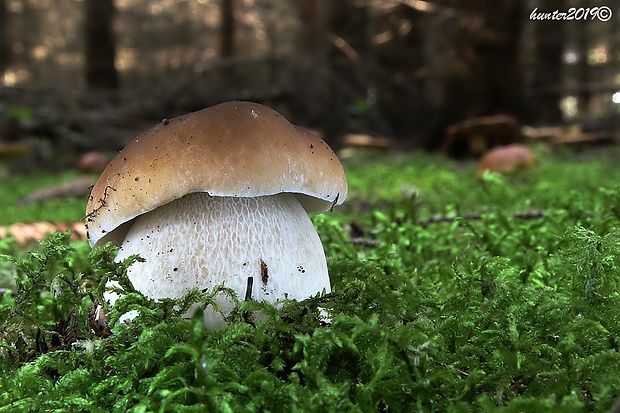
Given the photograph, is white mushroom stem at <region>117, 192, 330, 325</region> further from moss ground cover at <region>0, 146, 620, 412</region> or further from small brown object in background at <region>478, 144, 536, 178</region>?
small brown object in background at <region>478, 144, 536, 178</region>

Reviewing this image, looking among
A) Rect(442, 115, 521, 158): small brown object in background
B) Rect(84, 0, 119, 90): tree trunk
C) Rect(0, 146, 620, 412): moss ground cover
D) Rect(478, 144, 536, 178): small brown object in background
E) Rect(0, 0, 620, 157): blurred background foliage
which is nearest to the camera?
Rect(0, 146, 620, 412): moss ground cover

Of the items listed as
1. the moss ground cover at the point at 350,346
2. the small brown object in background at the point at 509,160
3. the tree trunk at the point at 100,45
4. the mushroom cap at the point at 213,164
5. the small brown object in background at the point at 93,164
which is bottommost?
the small brown object in background at the point at 93,164

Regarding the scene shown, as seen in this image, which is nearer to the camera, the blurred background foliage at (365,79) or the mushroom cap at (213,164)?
the mushroom cap at (213,164)

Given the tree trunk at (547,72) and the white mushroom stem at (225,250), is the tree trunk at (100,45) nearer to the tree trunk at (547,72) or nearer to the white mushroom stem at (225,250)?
the tree trunk at (547,72)

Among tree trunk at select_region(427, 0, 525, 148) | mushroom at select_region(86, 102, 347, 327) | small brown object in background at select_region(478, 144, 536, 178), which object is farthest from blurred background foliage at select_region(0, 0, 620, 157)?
mushroom at select_region(86, 102, 347, 327)

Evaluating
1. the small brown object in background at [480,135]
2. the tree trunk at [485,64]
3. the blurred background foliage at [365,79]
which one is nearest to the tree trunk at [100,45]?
the blurred background foliage at [365,79]

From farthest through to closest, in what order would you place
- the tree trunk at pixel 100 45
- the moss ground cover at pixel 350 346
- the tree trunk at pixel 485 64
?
the tree trunk at pixel 100 45, the tree trunk at pixel 485 64, the moss ground cover at pixel 350 346

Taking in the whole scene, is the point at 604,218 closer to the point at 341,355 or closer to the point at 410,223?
the point at 410,223
